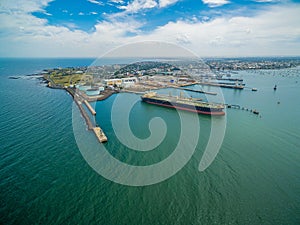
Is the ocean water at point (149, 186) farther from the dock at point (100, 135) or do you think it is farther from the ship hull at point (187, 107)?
the ship hull at point (187, 107)

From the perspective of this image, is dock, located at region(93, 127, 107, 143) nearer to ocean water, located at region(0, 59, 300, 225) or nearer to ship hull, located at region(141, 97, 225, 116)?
ocean water, located at region(0, 59, 300, 225)

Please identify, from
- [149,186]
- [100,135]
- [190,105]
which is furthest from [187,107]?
[149,186]

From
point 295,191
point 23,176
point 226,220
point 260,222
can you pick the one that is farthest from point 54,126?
point 295,191

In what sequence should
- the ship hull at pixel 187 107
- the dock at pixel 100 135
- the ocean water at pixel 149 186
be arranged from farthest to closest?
the ship hull at pixel 187 107
the dock at pixel 100 135
the ocean water at pixel 149 186

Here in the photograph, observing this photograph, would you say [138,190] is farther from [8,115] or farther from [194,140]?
[8,115]

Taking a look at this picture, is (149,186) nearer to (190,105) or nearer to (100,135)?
(100,135)

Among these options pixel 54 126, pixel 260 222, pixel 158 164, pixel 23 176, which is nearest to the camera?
pixel 260 222

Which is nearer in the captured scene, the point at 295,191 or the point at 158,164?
the point at 295,191

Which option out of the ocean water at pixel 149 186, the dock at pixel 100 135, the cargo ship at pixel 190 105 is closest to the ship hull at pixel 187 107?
the cargo ship at pixel 190 105

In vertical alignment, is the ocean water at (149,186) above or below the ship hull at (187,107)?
below

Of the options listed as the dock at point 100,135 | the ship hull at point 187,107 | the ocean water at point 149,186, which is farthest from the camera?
the ship hull at point 187,107

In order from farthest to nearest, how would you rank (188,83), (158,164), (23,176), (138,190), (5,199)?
(188,83) → (158,164) → (23,176) → (138,190) → (5,199)
